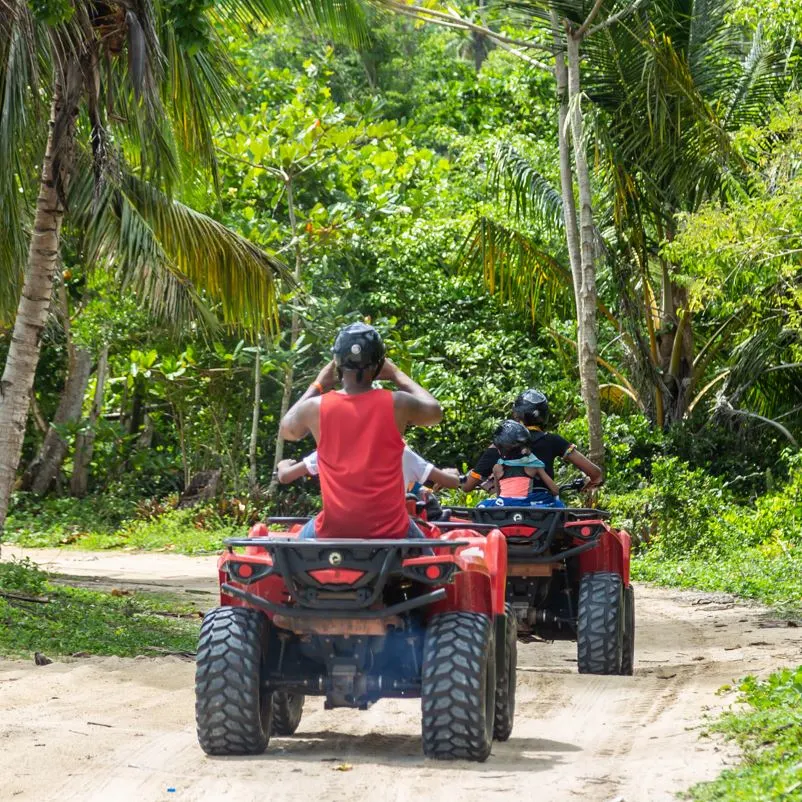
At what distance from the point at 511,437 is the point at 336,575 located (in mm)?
3439

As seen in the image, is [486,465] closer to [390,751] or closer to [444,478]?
[444,478]

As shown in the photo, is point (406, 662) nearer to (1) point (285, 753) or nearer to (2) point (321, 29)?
(1) point (285, 753)

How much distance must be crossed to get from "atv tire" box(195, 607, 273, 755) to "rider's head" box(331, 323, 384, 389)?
1.10m

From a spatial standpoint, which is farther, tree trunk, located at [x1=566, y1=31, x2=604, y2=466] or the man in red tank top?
tree trunk, located at [x1=566, y1=31, x2=604, y2=466]

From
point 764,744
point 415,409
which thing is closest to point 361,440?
point 415,409

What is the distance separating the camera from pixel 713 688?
753cm

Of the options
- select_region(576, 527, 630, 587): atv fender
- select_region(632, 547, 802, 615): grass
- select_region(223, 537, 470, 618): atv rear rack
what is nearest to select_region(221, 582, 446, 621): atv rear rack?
select_region(223, 537, 470, 618): atv rear rack

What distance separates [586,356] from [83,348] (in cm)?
927

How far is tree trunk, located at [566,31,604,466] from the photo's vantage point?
16766 millimetres

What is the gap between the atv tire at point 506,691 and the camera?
598 cm

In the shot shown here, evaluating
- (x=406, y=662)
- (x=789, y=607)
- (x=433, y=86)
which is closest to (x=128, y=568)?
(x=789, y=607)

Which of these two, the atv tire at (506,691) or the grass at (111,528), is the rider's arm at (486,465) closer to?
the atv tire at (506,691)

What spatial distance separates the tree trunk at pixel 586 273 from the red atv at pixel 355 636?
37.9 ft

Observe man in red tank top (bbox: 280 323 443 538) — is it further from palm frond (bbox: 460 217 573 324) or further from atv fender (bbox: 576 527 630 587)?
palm frond (bbox: 460 217 573 324)
